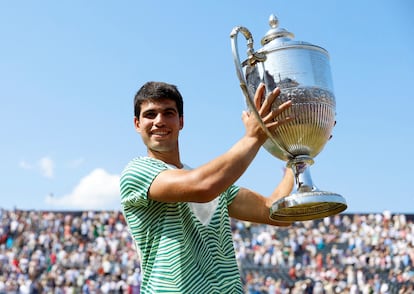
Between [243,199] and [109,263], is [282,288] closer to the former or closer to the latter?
[109,263]

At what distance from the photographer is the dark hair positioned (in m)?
2.57

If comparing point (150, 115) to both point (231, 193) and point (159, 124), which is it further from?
point (231, 193)

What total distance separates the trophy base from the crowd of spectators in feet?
50.2

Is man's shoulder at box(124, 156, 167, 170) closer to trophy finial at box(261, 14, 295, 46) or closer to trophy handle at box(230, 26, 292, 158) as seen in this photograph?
trophy handle at box(230, 26, 292, 158)

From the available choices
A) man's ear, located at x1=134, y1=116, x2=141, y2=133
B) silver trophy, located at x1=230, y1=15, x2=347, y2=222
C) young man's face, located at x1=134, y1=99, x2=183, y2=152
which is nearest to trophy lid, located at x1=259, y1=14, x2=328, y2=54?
silver trophy, located at x1=230, y1=15, x2=347, y2=222

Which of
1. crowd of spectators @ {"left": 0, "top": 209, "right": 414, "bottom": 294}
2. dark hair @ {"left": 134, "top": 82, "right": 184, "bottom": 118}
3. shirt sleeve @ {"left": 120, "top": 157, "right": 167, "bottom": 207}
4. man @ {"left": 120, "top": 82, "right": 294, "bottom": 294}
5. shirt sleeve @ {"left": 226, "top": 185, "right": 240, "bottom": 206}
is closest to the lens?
man @ {"left": 120, "top": 82, "right": 294, "bottom": 294}

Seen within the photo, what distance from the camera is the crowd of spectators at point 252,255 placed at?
18.5m

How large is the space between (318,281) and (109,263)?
19.3 feet

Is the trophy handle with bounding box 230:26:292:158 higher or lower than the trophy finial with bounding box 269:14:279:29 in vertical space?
lower

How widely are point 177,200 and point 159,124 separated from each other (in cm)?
34

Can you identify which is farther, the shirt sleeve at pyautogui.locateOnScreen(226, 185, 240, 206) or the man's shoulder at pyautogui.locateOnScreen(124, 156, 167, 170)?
the shirt sleeve at pyautogui.locateOnScreen(226, 185, 240, 206)

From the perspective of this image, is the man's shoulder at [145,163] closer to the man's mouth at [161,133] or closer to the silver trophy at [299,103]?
the man's mouth at [161,133]

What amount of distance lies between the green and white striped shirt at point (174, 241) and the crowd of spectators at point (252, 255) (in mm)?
15471

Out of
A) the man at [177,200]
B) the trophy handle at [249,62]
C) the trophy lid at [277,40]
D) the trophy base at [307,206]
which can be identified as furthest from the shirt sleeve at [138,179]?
the trophy lid at [277,40]
